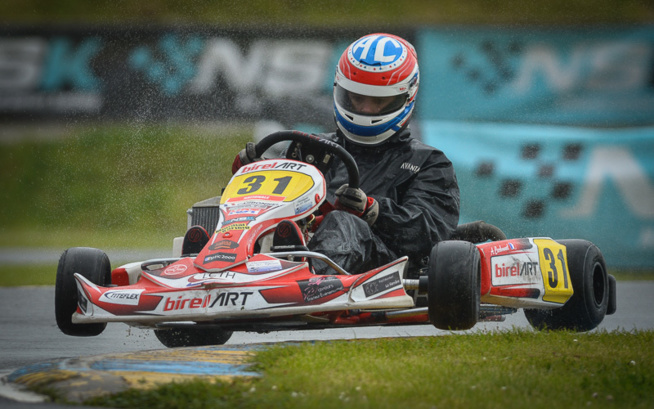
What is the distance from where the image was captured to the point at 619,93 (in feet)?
33.6

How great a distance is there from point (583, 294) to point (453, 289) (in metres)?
1.30

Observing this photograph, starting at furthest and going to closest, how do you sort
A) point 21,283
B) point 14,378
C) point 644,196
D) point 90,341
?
point 644,196 → point 21,283 → point 90,341 → point 14,378

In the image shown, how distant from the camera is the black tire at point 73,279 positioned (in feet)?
15.6

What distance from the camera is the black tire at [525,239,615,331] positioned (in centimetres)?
548

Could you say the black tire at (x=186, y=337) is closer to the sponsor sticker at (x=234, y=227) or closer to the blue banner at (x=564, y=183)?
the sponsor sticker at (x=234, y=227)

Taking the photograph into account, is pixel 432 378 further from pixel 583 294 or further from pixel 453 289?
pixel 583 294

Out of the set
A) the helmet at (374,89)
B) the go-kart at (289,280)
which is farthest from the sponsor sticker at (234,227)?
the helmet at (374,89)

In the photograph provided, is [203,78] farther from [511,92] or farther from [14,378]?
[14,378]

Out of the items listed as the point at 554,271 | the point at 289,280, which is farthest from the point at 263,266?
the point at 554,271

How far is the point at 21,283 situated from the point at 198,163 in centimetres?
369

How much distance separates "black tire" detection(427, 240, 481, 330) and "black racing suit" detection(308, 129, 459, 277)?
1.58 feet

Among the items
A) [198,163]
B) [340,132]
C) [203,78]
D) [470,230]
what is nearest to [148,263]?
[340,132]

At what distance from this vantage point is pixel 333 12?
45.0 ft

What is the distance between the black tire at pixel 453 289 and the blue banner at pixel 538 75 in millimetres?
5765
